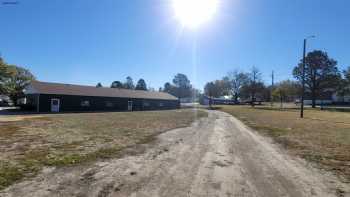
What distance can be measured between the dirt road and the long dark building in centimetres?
2833

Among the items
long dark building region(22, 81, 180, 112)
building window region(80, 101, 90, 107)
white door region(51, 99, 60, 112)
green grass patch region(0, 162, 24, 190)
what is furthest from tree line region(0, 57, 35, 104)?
green grass patch region(0, 162, 24, 190)

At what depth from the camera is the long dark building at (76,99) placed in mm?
32906

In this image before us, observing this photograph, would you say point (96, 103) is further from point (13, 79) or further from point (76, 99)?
point (13, 79)

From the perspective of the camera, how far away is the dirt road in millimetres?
4957

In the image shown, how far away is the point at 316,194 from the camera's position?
16.4ft

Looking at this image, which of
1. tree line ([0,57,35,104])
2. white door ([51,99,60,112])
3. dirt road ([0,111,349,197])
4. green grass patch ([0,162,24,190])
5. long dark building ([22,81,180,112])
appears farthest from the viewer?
tree line ([0,57,35,104])

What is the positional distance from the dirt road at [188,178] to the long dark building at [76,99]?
92.9ft

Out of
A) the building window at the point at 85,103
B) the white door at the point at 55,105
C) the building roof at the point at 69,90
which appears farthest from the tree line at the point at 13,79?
the building window at the point at 85,103

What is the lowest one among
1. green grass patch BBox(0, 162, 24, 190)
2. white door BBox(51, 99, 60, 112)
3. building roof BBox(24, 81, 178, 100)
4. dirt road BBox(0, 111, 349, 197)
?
dirt road BBox(0, 111, 349, 197)

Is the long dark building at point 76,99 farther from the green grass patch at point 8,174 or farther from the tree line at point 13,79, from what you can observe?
the green grass patch at point 8,174

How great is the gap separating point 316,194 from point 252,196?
1.28m

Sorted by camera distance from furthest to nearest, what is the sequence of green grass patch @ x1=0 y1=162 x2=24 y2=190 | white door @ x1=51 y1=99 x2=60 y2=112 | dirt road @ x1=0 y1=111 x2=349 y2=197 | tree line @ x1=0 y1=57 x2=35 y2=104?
tree line @ x1=0 y1=57 x2=35 y2=104 < white door @ x1=51 y1=99 x2=60 y2=112 < green grass patch @ x1=0 y1=162 x2=24 y2=190 < dirt road @ x1=0 y1=111 x2=349 y2=197

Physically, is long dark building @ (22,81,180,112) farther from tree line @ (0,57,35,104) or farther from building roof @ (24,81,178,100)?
tree line @ (0,57,35,104)

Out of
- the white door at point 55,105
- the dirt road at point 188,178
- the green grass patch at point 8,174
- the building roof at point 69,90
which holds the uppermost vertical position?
the building roof at point 69,90
